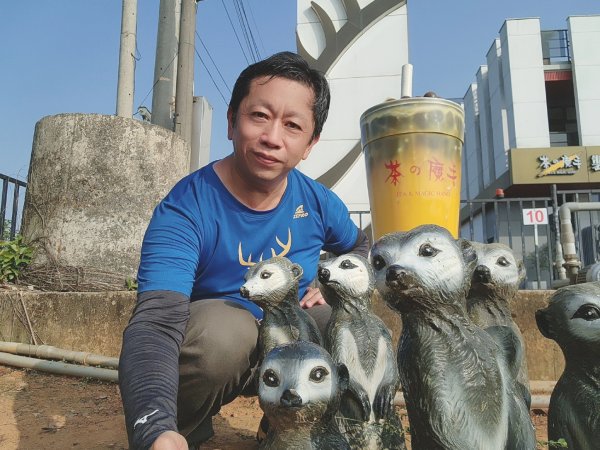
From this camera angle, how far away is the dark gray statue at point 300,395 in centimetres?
106

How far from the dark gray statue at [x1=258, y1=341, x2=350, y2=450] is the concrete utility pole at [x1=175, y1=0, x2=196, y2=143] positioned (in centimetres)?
344

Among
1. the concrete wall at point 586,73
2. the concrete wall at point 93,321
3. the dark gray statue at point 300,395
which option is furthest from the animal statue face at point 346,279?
the concrete wall at point 586,73

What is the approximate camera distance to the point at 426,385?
35.3 inches

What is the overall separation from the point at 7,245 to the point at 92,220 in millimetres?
596

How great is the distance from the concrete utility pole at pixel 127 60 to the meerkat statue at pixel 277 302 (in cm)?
344

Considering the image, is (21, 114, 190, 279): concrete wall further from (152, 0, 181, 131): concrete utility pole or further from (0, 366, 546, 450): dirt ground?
(152, 0, 181, 131): concrete utility pole

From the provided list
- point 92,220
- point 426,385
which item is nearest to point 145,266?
point 426,385

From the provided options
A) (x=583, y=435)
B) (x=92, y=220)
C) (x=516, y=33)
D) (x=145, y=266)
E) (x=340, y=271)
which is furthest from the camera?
(x=516, y=33)

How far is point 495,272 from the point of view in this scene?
58.9 inches

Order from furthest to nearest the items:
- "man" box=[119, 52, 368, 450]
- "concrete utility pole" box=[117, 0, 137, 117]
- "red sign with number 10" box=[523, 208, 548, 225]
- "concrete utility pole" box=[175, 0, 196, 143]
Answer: "concrete utility pole" box=[117, 0, 137, 117]
"concrete utility pole" box=[175, 0, 196, 143]
"red sign with number 10" box=[523, 208, 548, 225]
"man" box=[119, 52, 368, 450]

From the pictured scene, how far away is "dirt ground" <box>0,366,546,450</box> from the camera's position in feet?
6.44

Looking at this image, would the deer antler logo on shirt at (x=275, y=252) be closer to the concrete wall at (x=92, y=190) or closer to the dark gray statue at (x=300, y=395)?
the dark gray statue at (x=300, y=395)

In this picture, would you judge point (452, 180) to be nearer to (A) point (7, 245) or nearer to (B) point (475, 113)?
(A) point (7, 245)

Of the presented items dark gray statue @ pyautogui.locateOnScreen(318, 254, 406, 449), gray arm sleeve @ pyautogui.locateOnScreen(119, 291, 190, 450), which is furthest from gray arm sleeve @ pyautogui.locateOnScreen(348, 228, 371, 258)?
gray arm sleeve @ pyautogui.locateOnScreen(119, 291, 190, 450)
